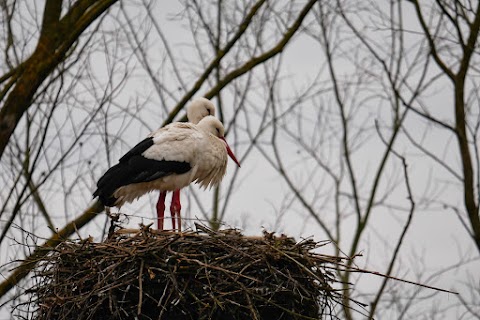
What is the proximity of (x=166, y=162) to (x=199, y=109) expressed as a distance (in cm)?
102

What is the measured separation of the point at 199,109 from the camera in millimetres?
9570

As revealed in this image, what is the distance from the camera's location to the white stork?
8.57 meters

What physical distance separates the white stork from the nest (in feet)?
4.74

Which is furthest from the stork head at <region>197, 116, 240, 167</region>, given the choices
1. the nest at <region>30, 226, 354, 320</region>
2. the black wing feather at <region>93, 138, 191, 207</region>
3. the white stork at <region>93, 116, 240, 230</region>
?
the nest at <region>30, 226, 354, 320</region>

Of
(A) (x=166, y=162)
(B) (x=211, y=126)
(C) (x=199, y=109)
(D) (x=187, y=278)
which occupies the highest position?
(C) (x=199, y=109)

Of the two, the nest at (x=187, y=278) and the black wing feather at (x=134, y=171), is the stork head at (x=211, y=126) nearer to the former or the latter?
the black wing feather at (x=134, y=171)

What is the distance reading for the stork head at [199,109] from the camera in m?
9.56

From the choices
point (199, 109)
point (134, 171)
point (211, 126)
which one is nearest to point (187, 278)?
point (134, 171)

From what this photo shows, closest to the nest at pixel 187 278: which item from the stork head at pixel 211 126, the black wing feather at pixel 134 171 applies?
the black wing feather at pixel 134 171

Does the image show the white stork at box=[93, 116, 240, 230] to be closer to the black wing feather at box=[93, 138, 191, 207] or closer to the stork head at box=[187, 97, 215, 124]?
the black wing feather at box=[93, 138, 191, 207]

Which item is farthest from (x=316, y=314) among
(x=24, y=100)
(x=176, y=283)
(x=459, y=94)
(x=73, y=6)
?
(x=459, y=94)

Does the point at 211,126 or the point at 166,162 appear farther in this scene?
the point at 211,126

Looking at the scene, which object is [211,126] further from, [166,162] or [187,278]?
[187,278]

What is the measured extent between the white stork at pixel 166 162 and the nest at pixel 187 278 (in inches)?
56.9
